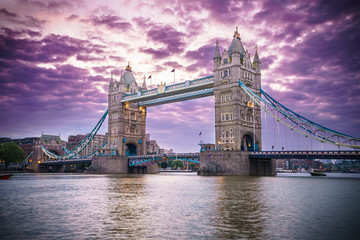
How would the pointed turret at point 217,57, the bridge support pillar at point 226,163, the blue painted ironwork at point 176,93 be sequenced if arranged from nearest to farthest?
the bridge support pillar at point 226,163 < the pointed turret at point 217,57 < the blue painted ironwork at point 176,93

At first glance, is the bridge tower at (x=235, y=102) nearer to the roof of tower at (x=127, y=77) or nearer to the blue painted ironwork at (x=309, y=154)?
the blue painted ironwork at (x=309, y=154)

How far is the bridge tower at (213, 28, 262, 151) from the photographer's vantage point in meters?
67.9

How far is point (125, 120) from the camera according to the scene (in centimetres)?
9694

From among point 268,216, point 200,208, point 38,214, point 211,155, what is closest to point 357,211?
point 268,216

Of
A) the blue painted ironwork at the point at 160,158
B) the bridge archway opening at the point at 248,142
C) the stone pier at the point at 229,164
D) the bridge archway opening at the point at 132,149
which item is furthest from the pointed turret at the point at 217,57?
the bridge archway opening at the point at 132,149

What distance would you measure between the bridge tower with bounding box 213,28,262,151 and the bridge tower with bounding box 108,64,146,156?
3506 cm

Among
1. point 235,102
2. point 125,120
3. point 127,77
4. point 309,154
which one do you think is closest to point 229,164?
point 235,102

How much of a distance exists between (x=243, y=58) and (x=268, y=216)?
58057 mm

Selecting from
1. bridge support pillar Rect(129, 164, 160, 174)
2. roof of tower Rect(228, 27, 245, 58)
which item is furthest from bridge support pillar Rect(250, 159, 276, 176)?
bridge support pillar Rect(129, 164, 160, 174)

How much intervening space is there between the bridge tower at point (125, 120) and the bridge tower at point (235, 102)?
35.1m

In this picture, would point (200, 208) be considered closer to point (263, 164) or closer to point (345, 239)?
point (345, 239)

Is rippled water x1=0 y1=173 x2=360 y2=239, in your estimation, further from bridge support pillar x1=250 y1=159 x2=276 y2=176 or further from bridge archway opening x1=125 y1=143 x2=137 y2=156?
bridge archway opening x1=125 y1=143 x2=137 y2=156

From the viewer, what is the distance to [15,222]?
1524 centimetres

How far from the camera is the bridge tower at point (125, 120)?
9594 centimetres
